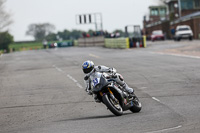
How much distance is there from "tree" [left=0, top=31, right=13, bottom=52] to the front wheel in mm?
95896

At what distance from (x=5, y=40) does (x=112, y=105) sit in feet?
322

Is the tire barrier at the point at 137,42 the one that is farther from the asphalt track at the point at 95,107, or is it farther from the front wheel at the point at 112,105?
the front wheel at the point at 112,105

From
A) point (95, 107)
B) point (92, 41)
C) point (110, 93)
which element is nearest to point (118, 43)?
point (92, 41)

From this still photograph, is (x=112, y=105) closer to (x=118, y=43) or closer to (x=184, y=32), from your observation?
(x=118, y=43)

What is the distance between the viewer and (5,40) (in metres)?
105

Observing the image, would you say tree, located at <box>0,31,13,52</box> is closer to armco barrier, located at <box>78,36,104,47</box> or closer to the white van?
armco barrier, located at <box>78,36,104,47</box>

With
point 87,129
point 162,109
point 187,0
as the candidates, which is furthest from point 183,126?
point 187,0

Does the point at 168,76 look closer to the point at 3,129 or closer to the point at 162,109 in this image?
the point at 162,109

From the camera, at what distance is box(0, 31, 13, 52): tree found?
10406 centimetres

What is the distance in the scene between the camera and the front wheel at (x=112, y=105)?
32.2 ft

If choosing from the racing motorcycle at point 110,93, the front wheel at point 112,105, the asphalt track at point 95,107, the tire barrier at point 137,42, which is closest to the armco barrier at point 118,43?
the tire barrier at point 137,42

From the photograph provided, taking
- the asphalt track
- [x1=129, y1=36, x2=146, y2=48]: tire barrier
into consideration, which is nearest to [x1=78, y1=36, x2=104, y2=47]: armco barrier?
[x1=129, y1=36, x2=146, y2=48]: tire barrier

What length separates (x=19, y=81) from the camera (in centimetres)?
2116

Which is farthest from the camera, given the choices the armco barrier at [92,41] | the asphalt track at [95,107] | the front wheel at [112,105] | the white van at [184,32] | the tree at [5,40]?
the tree at [5,40]
